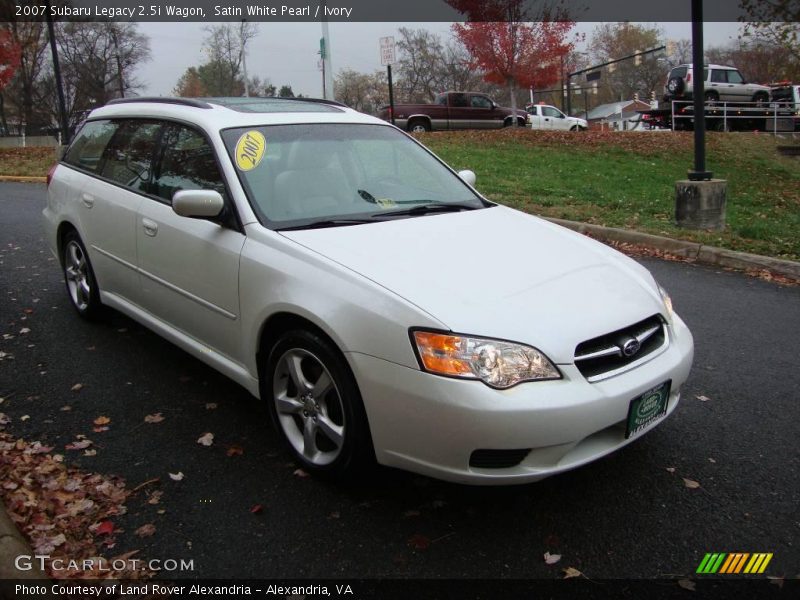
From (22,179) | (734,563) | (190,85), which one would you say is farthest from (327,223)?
(190,85)

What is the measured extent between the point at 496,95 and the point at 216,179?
72.9 m

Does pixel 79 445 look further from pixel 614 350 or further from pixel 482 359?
pixel 614 350

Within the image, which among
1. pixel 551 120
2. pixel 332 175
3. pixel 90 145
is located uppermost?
pixel 551 120

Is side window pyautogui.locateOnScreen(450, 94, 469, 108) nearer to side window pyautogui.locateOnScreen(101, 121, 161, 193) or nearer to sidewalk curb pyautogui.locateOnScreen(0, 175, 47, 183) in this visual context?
sidewalk curb pyautogui.locateOnScreen(0, 175, 47, 183)

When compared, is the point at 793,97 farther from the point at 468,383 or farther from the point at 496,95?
the point at 496,95

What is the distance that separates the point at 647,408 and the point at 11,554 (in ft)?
8.21

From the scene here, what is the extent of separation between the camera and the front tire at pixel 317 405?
275cm

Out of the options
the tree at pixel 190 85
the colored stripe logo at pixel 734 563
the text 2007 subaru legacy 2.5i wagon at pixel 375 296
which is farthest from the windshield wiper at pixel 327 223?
the tree at pixel 190 85

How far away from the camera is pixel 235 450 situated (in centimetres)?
336

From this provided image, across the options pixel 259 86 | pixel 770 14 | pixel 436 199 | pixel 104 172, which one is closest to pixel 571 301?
pixel 436 199

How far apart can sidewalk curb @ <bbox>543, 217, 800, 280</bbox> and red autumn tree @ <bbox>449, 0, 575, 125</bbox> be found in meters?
18.1

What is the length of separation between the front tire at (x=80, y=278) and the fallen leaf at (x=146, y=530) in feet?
8.59

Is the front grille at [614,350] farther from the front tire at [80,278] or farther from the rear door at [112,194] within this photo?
the front tire at [80,278]

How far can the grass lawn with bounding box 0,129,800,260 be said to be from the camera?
8.95 m
